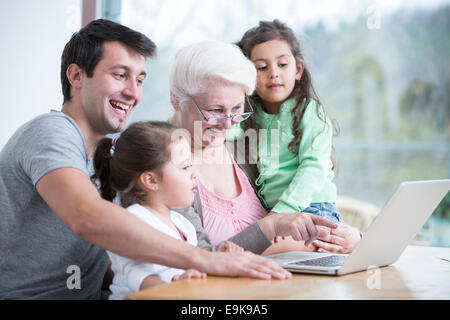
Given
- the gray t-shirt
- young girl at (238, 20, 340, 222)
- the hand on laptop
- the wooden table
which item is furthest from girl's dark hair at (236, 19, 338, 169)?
the gray t-shirt

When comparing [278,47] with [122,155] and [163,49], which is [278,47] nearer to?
[122,155]

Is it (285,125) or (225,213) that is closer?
(225,213)

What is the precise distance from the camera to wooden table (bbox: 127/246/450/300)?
90cm

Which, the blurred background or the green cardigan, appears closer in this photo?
the green cardigan

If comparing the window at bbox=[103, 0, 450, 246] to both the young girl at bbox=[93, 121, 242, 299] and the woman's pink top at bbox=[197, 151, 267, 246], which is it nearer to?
the woman's pink top at bbox=[197, 151, 267, 246]

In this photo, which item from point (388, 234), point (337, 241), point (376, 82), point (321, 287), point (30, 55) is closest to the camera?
point (321, 287)

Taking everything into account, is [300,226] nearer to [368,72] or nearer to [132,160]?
[132,160]

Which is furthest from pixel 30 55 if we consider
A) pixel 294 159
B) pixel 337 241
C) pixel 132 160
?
pixel 337 241

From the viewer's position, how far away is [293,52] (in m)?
1.99

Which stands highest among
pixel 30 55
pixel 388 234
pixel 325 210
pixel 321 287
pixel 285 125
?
pixel 30 55

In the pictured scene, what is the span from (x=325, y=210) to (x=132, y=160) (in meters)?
0.86

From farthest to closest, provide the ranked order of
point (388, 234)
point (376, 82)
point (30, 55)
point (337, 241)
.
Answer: point (376, 82) → point (30, 55) → point (337, 241) → point (388, 234)

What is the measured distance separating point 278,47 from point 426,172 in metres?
2.87

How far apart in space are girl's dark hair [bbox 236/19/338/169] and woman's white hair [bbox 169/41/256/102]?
0.91 ft
